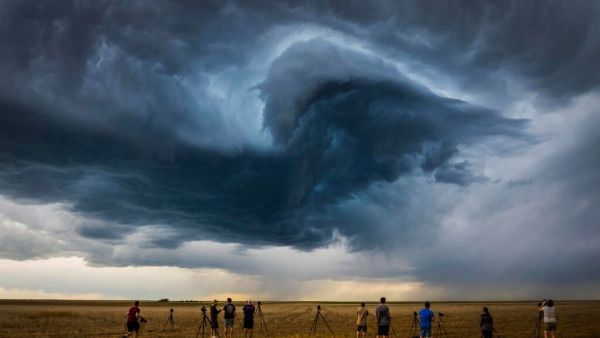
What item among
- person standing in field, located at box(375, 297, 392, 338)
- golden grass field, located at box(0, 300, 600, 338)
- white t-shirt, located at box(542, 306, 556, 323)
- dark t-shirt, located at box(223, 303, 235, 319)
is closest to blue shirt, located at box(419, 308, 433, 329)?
person standing in field, located at box(375, 297, 392, 338)

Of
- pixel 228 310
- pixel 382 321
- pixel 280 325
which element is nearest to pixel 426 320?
pixel 382 321

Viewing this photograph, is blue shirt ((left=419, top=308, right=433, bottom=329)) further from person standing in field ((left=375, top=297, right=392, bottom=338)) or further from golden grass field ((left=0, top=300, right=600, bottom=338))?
golden grass field ((left=0, top=300, right=600, bottom=338))

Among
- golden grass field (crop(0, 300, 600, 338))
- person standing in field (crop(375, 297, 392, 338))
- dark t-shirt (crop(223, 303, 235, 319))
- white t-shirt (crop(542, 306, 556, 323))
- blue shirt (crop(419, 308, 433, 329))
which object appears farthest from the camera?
golden grass field (crop(0, 300, 600, 338))

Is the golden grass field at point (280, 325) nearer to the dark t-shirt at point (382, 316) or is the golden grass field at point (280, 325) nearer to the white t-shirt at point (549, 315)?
the white t-shirt at point (549, 315)

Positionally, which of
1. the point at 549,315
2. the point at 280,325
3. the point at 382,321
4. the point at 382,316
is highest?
the point at 549,315

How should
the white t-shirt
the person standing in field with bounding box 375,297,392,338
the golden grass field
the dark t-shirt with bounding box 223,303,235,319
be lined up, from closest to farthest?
1. the person standing in field with bounding box 375,297,392,338
2. the white t-shirt
3. the dark t-shirt with bounding box 223,303,235,319
4. the golden grass field

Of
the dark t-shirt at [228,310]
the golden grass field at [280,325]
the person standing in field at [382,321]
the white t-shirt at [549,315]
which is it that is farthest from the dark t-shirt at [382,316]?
the golden grass field at [280,325]

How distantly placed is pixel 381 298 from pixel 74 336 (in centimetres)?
2710

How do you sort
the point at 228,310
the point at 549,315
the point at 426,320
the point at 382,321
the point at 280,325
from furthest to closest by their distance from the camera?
the point at 280,325 → the point at 228,310 → the point at 549,315 → the point at 382,321 → the point at 426,320

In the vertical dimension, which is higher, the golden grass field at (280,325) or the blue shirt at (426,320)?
the blue shirt at (426,320)

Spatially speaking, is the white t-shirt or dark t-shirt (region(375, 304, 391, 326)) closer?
dark t-shirt (region(375, 304, 391, 326))

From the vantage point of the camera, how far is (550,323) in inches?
1169

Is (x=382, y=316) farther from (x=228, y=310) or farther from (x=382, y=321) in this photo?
(x=228, y=310)

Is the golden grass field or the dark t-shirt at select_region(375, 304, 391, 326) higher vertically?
the dark t-shirt at select_region(375, 304, 391, 326)
